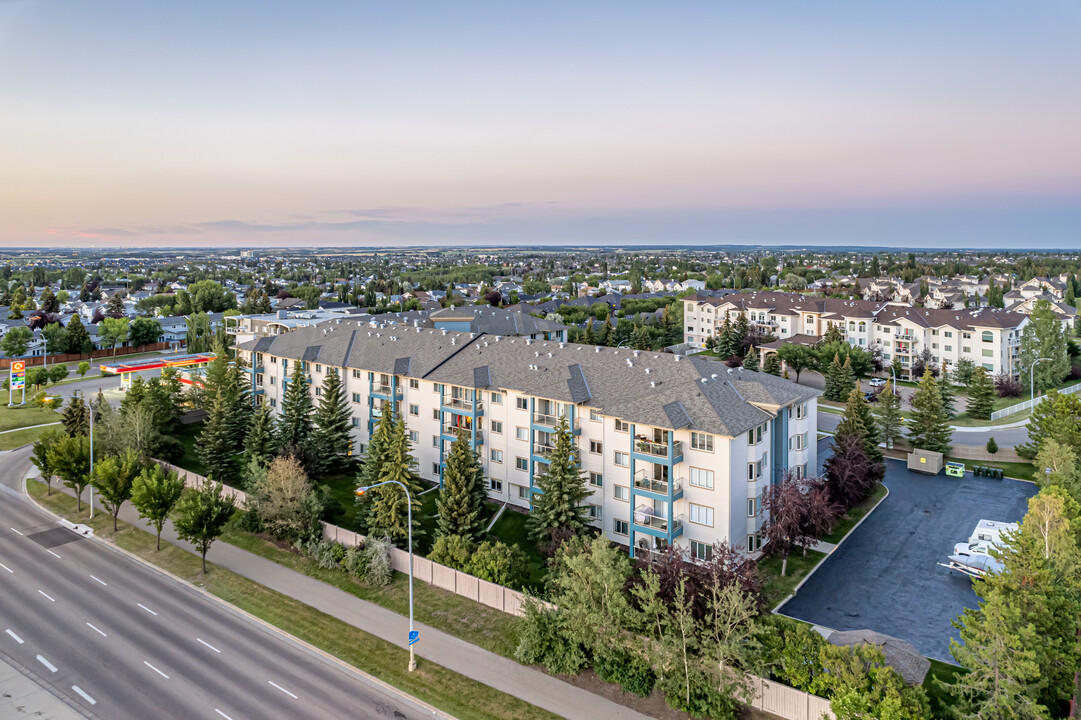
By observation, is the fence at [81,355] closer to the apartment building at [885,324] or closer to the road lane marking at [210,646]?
the road lane marking at [210,646]

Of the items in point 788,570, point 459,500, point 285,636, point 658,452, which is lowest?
point 285,636

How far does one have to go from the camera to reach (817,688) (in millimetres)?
23312

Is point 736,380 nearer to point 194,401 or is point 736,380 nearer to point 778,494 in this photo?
point 778,494

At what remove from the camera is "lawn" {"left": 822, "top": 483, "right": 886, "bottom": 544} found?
41609 millimetres

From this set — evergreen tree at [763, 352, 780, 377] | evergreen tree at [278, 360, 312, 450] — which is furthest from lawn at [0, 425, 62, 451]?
evergreen tree at [763, 352, 780, 377]

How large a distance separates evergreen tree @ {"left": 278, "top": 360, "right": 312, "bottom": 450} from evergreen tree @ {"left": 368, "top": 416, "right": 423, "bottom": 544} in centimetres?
1429

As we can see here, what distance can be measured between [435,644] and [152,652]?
40.5 feet

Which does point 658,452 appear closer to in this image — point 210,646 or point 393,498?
point 393,498

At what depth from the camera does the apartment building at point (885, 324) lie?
88500 mm

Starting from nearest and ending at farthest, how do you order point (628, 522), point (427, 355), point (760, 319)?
point (628, 522), point (427, 355), point (760, 319)

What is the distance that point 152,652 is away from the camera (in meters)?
29.0

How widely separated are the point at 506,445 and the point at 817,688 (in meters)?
26.5

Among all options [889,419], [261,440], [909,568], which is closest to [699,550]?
[909,568]

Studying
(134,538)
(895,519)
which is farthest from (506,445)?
(895,519)
